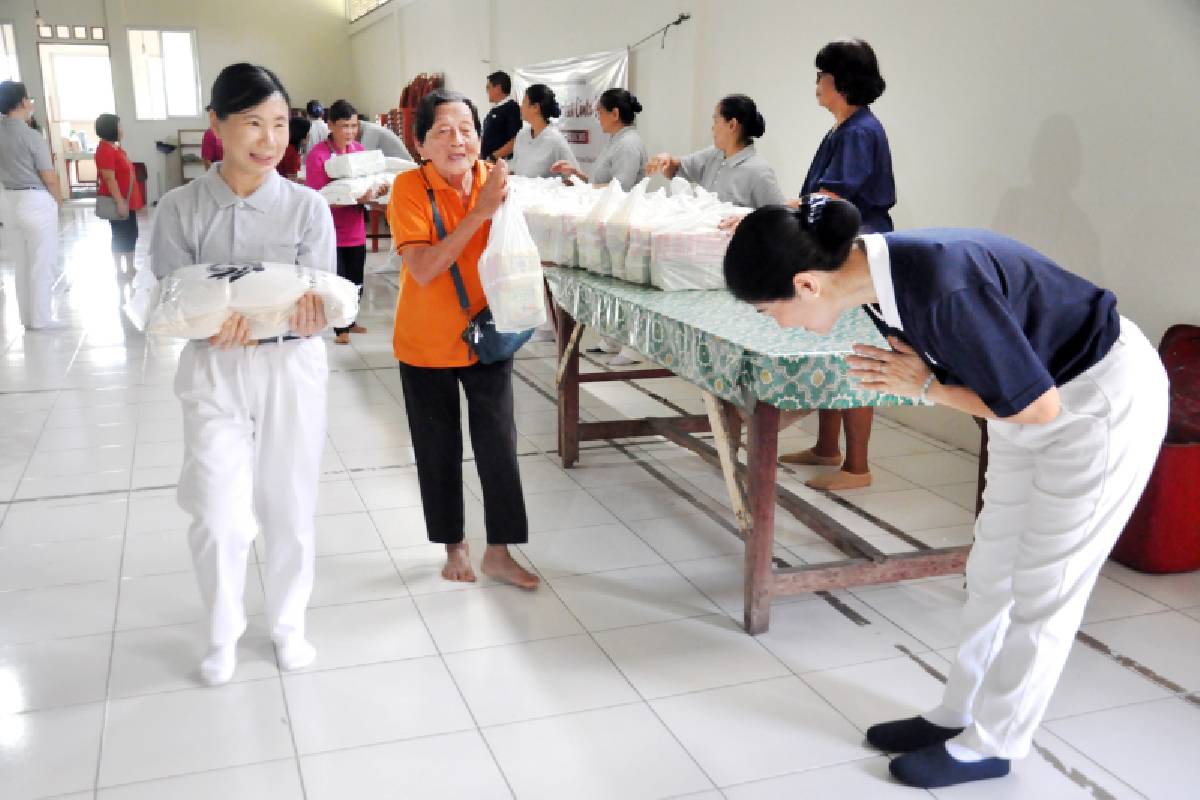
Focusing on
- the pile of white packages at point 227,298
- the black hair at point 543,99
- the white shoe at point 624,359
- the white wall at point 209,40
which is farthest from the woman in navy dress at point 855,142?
the white wall at point 209,40

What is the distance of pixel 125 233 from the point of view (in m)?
7.91

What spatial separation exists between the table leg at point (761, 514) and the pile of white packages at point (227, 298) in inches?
42.4

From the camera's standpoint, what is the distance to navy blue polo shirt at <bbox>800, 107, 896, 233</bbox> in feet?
11.4

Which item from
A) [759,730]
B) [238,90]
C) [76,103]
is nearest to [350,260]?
[238,90]

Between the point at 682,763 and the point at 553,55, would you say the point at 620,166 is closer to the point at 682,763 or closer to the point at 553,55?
the point at 553,55

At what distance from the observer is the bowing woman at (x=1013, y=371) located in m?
1.63

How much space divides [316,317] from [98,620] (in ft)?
3.94

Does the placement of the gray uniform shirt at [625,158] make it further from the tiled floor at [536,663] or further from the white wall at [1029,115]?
the tiled floor at [536,663]

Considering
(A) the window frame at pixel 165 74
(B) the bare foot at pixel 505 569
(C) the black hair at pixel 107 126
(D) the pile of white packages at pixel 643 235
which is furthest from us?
(A) the window frame at pixel 165 74

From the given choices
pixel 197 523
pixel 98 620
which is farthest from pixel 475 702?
pixel 98 620

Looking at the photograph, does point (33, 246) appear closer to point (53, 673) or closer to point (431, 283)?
point (53, 673)

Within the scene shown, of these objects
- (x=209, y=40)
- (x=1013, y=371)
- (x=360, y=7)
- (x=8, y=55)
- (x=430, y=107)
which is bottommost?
(x=1013, y=371)

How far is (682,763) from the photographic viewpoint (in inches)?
83.0

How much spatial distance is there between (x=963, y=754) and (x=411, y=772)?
115cm
